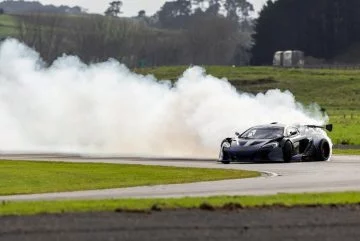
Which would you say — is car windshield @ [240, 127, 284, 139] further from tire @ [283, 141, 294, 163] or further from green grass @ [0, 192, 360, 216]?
green grass @ [0, 192, 360, 216]

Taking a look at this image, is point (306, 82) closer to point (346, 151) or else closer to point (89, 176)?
point (346, 151)

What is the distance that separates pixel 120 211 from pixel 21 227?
2.93 m

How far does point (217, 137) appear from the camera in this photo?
5469cm

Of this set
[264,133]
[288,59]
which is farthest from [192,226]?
[288,59]

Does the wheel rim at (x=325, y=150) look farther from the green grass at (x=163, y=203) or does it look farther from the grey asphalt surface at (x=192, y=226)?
the grey asphalt surface at (x=192, y=226)

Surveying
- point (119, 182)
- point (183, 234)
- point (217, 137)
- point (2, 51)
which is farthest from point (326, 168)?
point (2, 51)

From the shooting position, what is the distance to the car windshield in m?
46.6

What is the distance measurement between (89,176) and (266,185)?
883 cm

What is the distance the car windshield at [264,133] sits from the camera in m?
46.6

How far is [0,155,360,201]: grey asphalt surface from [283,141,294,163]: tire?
1.71 metres

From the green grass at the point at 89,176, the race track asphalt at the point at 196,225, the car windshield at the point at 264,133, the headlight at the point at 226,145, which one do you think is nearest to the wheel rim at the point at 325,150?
the car windshield at the point at 264,133

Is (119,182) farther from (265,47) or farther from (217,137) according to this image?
(265,47)

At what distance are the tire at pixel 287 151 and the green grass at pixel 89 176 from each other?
5.92m

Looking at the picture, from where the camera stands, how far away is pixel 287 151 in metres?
45.8
